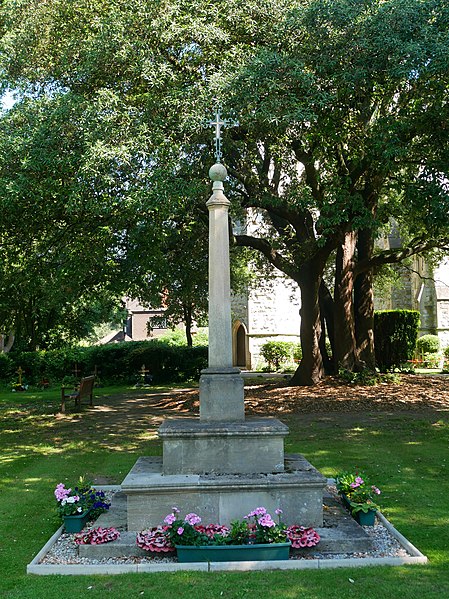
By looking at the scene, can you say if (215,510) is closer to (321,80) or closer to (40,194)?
(40,194)

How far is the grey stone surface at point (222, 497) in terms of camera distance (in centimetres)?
627

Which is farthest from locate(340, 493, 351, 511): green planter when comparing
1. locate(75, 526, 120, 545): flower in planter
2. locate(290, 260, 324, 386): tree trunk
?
locate(290, 260, 324, 386): tree trunk

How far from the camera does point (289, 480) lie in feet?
20.8

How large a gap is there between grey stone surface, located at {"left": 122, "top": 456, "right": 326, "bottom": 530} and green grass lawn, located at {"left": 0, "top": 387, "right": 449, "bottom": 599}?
36.9 inches

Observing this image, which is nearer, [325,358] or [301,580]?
[301,580]

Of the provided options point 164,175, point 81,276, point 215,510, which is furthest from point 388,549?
point 81,276

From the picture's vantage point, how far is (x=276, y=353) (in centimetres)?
2936

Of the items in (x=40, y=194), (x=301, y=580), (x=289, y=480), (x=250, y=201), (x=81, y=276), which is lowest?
(x=301, y=580)

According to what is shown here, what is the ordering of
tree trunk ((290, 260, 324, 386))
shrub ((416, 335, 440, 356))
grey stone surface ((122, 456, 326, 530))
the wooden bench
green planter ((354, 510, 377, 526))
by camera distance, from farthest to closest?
shrub ((416, 335, 440, 356)) → tree trunk ((290, 260, 324, 386)) → the wooden bench → green planter ((354, 510, 377, 526)) → grey stone surface ((122, 456, 326, 530))

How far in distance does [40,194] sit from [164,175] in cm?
249

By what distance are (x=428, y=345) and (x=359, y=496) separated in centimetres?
2400

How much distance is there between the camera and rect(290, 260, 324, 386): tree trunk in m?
18.3

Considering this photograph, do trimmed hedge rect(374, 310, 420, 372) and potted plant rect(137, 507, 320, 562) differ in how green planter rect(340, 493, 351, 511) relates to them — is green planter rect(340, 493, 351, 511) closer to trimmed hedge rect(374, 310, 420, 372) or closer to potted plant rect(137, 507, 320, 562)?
potted plant rect(137, 507, 320, 562)

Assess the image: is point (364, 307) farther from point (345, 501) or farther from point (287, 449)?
point (345, 501)
